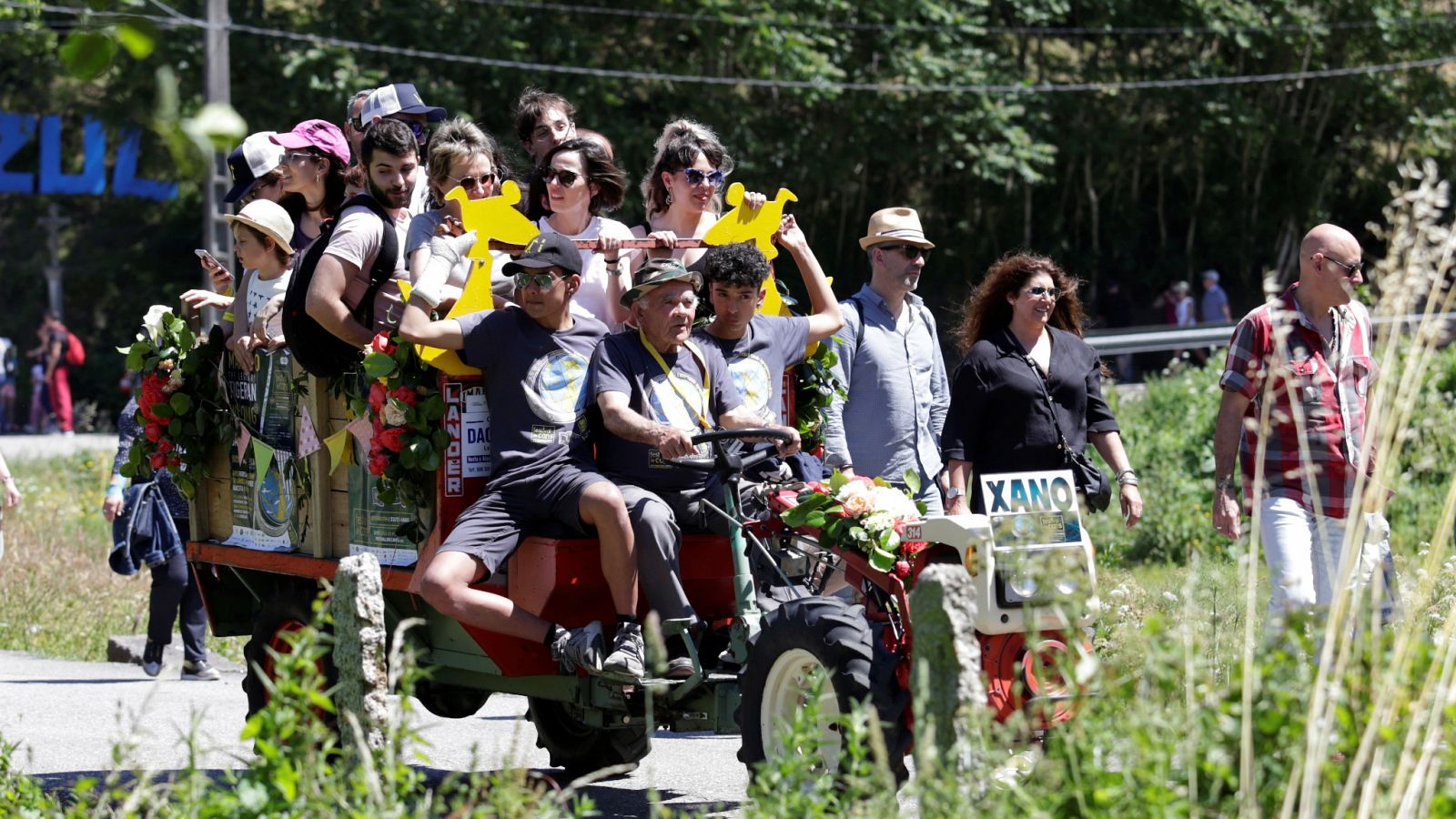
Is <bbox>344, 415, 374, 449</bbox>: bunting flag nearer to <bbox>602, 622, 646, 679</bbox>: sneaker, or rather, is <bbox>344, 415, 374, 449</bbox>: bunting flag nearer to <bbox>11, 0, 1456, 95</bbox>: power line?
<bbox>602, 622, 646, 679</bbox>: sneaker

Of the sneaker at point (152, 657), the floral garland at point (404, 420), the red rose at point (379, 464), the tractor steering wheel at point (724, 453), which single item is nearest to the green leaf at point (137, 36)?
the tractor steering wheel at point (724, 453)

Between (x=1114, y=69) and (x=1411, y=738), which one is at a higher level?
(x=1114, y=69)

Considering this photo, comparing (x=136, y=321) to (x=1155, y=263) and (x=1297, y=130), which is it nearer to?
→ (x=1155, y=263)

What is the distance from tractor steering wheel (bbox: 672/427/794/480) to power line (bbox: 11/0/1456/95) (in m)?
18.4

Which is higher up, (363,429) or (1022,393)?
(1022,393)

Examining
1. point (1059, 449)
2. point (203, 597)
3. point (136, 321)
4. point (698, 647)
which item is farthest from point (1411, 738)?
point (136, 321)

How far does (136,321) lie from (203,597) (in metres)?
28.7

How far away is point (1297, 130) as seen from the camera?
115 feet

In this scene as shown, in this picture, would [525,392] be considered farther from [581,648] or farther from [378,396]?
[581,648]

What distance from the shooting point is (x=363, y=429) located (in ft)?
23.1

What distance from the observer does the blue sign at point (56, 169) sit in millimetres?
34031

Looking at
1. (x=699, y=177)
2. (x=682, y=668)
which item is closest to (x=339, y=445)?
(x=699, y=177)

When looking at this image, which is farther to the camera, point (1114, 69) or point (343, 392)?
point (1114, 69)

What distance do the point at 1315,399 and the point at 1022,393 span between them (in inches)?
44.7
